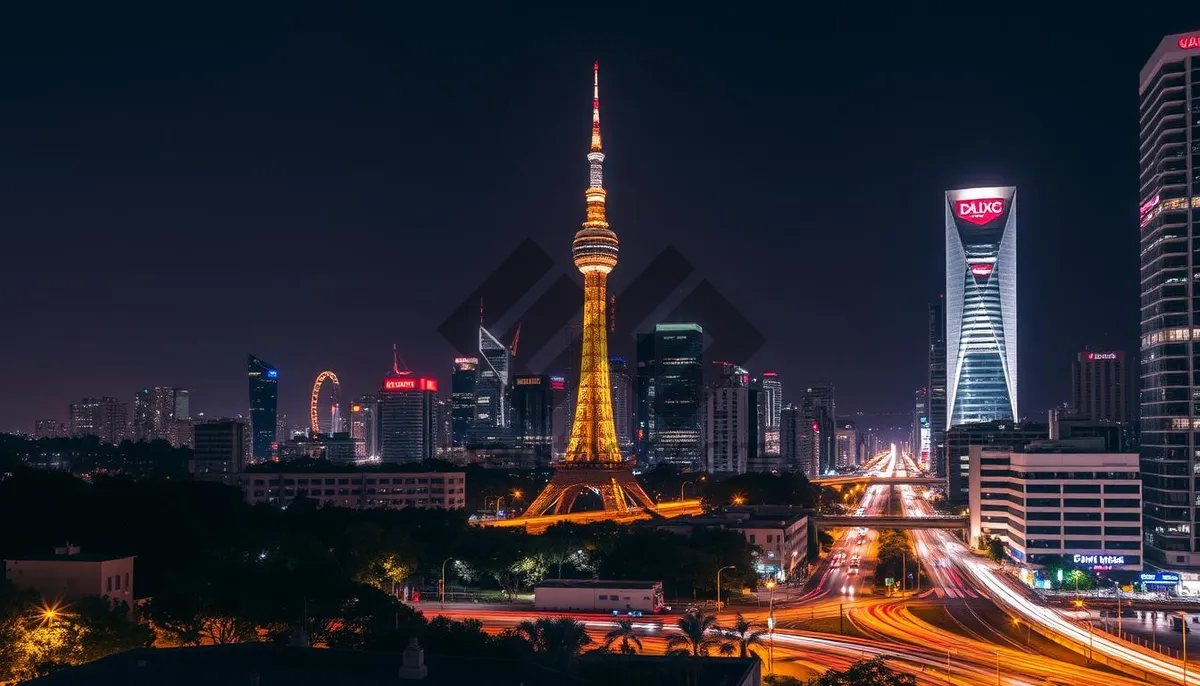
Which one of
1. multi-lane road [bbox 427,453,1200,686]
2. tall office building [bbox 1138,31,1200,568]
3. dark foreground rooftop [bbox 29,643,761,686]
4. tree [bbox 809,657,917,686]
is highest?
tall office building [bbox 1138,31,1200,568]

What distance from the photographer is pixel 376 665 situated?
36.6 metres

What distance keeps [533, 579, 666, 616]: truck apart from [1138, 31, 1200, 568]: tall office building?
49.1 meters

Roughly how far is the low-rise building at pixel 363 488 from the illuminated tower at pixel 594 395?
1853 centimetres

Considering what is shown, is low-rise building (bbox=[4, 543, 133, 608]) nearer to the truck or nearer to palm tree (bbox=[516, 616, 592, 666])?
palm tree (bbox=[516, 616, 592, 666])

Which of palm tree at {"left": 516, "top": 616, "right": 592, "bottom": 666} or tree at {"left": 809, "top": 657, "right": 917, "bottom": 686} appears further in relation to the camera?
tree at {"left": 809, "top": 657, "right": 917, "bottom": 686}

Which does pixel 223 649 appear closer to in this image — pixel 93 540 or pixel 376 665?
pixel 376 665

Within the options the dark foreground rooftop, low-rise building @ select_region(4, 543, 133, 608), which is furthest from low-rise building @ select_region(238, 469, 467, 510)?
the dark foreground rooftop

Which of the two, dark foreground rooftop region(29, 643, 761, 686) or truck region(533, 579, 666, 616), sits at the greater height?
dark foreground rooftop region(29, 643, 761, 686)

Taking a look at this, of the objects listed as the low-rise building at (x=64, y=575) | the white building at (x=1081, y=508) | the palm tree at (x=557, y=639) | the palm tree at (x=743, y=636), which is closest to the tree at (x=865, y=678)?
the palm tree at (x=743, y=636)

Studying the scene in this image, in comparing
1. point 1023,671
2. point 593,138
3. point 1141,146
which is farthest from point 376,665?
point 593,138

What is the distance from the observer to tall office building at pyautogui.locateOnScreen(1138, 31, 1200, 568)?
311 ft

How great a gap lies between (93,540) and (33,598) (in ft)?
85.1

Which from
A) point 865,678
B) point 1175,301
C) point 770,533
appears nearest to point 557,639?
point 865,678

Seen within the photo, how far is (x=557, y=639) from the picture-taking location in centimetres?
4125
